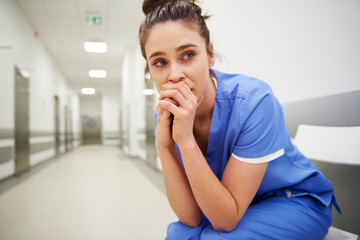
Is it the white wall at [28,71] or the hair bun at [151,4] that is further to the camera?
the white wall at [28,71]

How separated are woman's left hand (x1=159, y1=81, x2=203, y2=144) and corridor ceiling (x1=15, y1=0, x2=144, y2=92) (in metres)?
4.94

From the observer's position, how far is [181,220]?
1.01 metres

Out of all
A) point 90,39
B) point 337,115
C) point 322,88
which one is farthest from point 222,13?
point 90,39

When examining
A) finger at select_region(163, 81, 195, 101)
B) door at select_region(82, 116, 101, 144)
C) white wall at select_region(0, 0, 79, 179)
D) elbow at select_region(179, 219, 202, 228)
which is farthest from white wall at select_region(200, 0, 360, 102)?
door at select_region(82, 116, 101, 144)

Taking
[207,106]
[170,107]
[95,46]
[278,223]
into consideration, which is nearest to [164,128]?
[170,107]

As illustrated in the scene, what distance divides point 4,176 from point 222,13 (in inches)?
182

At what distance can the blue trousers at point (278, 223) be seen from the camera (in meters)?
0.82

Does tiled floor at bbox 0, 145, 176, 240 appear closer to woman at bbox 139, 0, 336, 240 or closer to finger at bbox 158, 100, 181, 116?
woman at bbox 139, 0, 336, 240

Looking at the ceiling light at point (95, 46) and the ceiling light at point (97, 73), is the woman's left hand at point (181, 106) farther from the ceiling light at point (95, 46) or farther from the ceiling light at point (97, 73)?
the ceiling light at point (97, 73)

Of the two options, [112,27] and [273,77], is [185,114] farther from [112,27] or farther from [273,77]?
[112,27]

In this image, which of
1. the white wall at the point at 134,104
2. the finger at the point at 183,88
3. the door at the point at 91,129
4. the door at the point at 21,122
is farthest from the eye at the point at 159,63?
the door at the point at 91,129

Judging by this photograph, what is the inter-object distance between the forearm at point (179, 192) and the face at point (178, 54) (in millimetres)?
310

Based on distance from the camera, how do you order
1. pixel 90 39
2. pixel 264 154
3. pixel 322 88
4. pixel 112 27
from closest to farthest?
pixel 264 154 → pixel 322 88 → pixel 112 27 → pixel 90 39

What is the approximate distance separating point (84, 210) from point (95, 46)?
249 inches
